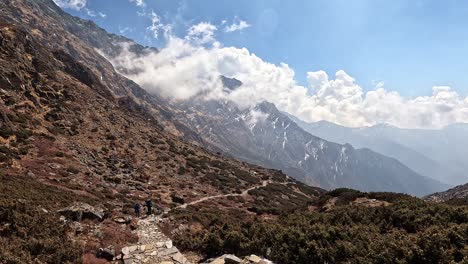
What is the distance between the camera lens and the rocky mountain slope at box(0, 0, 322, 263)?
714 inches

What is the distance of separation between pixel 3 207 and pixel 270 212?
32.4 meters

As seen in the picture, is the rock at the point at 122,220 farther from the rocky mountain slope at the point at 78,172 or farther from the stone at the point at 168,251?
the stone at the point at 168,251

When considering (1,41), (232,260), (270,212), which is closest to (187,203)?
(270,212)

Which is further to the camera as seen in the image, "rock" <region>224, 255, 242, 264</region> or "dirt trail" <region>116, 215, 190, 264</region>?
"dirt trail" <region>116, 215, 190, 264</region>

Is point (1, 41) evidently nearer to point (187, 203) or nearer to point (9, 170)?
point (9, 170)

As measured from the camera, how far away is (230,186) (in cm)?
6862

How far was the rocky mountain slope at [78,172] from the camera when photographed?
18.1 meters

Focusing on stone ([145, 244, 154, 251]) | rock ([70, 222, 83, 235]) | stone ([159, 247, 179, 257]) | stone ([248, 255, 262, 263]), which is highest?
stone ([248, 255, 262, 263])

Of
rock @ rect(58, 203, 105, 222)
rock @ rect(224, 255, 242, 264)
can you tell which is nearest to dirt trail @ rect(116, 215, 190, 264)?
rock @ rect(224, 255, 242, 264)

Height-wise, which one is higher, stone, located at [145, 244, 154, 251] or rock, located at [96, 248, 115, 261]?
stone, located at [145, 244, 154, 251]

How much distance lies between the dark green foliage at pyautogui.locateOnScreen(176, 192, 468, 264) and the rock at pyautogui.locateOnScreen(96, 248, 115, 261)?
4.11m

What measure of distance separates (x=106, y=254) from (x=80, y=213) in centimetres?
627

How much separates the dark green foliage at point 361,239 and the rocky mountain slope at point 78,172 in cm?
774

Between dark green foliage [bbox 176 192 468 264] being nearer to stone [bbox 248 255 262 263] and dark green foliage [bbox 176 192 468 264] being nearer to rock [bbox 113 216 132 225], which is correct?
stone [bbox 248 255 262 263]
